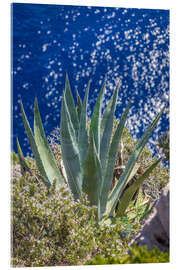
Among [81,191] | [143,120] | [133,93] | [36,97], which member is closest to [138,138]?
[143,120]

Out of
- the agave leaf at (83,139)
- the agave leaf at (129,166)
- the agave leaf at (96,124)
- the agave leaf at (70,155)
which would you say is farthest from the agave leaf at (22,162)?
the agave leaf at (129,166)

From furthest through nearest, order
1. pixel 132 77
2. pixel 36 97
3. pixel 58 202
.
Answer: pixel 132 77, pixel 36 97, pixel 58 202

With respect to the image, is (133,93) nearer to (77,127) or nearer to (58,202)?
(77,127)

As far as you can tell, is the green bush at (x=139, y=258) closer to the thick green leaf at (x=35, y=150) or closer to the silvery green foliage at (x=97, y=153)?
the silvery green foliage at (x=97, y=153)

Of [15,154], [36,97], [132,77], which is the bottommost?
[15,154]

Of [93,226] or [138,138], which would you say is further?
[138,138]

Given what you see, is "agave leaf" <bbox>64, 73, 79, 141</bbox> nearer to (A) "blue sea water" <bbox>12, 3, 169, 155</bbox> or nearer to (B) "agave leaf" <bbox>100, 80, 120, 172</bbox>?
(A) "blue sea water" <bbox>12, 3, 169, 155</bbox>
